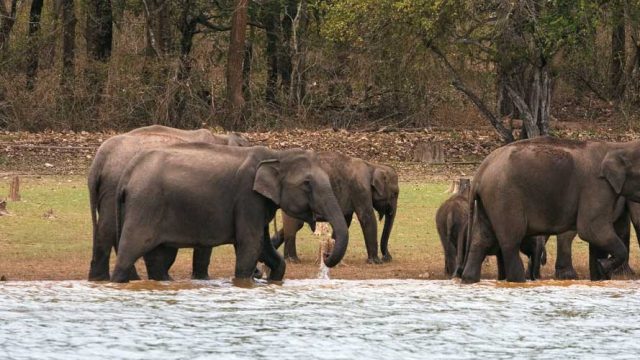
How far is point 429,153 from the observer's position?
35.9 m

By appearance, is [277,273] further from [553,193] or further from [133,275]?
[553,193]

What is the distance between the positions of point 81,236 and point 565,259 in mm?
7608

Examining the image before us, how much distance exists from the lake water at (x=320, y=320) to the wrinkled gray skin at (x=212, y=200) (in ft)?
1.92

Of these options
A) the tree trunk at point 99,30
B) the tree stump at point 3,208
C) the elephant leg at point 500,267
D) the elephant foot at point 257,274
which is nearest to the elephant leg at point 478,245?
the elephant leg at point 500,267

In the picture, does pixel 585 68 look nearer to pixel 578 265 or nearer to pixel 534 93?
pixel 534 93

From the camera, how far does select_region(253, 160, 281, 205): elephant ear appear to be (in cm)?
1683

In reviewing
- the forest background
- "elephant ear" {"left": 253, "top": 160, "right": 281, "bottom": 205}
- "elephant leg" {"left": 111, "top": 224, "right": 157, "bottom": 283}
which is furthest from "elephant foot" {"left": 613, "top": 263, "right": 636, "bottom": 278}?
the forest background

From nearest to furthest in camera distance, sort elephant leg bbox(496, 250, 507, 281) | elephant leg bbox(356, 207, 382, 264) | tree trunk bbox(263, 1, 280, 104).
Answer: elephant leg bbox(496, 250, 507, 281) → elephant leg bbox(356, 207, 382, 264) → tree trunk bbox(263, 1, 280, 104)

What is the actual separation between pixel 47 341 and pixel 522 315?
5210mm

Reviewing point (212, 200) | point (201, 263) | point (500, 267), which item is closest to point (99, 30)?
point (201, 263)

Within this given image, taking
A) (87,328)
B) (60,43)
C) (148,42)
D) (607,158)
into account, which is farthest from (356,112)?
(87,328)

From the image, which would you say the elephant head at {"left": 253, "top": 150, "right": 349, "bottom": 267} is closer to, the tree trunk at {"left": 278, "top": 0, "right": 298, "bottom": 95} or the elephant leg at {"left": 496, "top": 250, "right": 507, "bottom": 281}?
the elephant leg at {"left": 496, "top": 250, "right": 507, "bottom": 281}

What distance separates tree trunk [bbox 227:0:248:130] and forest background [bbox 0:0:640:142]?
4 centimetres

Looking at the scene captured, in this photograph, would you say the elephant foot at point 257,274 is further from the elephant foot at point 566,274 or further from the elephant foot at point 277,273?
the elephant foot at point 566,274
